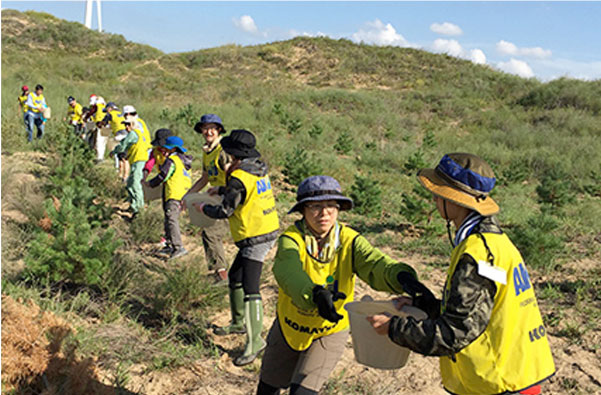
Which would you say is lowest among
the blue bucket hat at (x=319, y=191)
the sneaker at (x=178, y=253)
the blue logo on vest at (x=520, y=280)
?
the sneaker at (x=178, y=253)

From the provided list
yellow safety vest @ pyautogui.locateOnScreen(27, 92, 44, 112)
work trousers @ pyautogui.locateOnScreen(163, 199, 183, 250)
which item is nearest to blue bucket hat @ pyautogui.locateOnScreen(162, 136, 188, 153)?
work trousers @ pyautogui.locateOnScreen(163, 199, 183, 250)

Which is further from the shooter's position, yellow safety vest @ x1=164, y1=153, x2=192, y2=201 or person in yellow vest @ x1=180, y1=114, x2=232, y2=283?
yellow safety vest @ x1=164, y1=153, x2=192, y2=201

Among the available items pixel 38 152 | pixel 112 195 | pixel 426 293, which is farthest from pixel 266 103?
pixel 426 293

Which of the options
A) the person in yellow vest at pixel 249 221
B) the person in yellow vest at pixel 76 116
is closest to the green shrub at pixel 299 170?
the person in yellow vest at pixel 249 221

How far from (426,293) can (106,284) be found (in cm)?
304

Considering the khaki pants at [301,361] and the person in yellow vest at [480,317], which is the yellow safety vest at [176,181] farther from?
the person in yellow vest at [480,317]

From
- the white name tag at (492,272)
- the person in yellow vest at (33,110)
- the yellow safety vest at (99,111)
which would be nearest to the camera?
the white name tag at (492,272)

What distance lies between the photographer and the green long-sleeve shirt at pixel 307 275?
1.94 m

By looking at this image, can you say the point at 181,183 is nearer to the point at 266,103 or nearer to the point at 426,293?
the point at 426,293

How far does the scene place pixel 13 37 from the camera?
3297 cm

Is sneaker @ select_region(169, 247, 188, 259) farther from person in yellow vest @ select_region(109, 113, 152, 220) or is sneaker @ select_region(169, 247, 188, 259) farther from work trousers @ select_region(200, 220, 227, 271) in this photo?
person in yellow vest @ select_region(109, 113, 152, 220)

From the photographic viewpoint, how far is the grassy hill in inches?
168

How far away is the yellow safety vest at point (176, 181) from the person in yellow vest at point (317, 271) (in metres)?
3.34

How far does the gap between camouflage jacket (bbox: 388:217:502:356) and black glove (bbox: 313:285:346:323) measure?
0.26 metres
